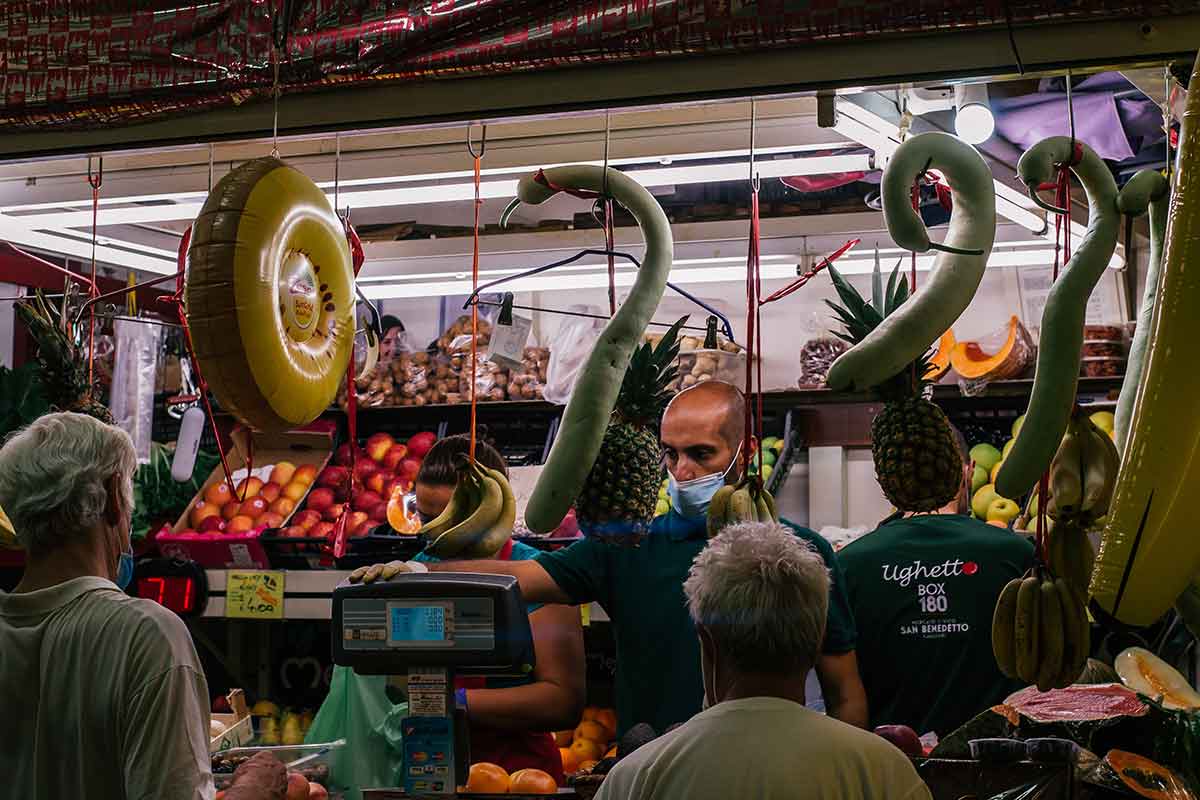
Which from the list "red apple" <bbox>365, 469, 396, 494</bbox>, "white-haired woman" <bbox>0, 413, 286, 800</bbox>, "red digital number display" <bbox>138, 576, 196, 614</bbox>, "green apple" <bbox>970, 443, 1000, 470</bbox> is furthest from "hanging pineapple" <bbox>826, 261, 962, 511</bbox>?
"red apple" <bbox>365, 469, 396, 494</bbox>

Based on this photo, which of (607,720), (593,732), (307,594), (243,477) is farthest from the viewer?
(243,477)

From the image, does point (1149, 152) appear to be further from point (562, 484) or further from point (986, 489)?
point (562, 484)

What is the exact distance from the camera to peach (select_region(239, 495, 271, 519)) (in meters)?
5.70

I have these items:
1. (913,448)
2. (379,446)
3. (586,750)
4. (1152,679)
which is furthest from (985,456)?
(913,448)

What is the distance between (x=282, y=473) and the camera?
603cm

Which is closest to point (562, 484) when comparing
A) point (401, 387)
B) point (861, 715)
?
point (861, 715)

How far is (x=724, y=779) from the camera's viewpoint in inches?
71.7

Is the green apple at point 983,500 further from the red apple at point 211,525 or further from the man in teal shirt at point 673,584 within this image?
the red apple at point 211,525

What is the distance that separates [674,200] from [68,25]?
3273 mm

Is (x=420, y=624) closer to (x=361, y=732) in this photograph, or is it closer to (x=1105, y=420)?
(x=361, y=732)

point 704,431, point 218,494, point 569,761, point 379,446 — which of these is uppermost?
point 704,431

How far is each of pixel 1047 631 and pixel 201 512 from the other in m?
4.63

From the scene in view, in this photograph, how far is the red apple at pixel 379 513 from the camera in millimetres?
5688

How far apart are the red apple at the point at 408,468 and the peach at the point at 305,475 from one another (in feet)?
1.45
